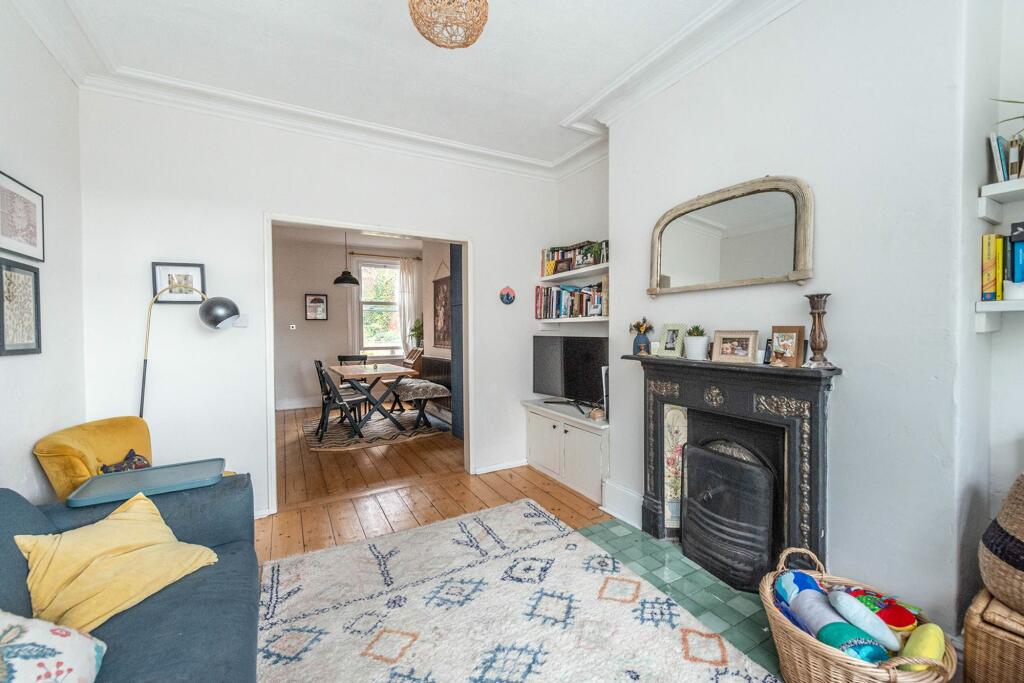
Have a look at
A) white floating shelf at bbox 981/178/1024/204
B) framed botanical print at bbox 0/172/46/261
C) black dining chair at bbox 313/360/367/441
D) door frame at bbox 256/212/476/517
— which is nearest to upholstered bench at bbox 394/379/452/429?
black dining chair at bbox 313/360/367/441

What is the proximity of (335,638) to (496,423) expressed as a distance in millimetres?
2252

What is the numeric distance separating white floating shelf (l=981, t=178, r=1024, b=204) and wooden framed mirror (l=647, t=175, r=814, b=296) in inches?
20.5

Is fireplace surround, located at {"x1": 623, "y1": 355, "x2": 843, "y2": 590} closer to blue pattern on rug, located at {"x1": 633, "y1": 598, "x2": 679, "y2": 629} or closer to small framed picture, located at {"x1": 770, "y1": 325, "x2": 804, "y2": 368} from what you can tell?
small framed picture, located at {"x1": 770, "y1": 325, "x2": 804, "y2": 368}

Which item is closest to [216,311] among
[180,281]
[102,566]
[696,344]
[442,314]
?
[180,281]

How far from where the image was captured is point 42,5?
1901mm

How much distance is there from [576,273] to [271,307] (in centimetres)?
235

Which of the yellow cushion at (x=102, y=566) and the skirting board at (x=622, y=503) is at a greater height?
the yellow cushion at (x=102, y=566)

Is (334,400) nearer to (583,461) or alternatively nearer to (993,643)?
(583,461)

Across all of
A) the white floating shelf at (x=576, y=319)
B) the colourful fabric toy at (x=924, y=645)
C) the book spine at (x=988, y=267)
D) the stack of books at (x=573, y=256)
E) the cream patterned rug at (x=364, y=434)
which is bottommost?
the cream patterned rug at (x=364, y=434)

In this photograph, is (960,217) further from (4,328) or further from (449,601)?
(4,328)

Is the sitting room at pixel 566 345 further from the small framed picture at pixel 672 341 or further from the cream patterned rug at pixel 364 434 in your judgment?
the cream patterned rug at pixel 364 434

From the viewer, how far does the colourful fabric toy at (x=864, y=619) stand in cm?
138

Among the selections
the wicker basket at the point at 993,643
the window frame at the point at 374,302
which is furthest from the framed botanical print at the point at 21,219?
the window frame at the point at 374,302

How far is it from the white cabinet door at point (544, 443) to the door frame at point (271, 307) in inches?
23.1
